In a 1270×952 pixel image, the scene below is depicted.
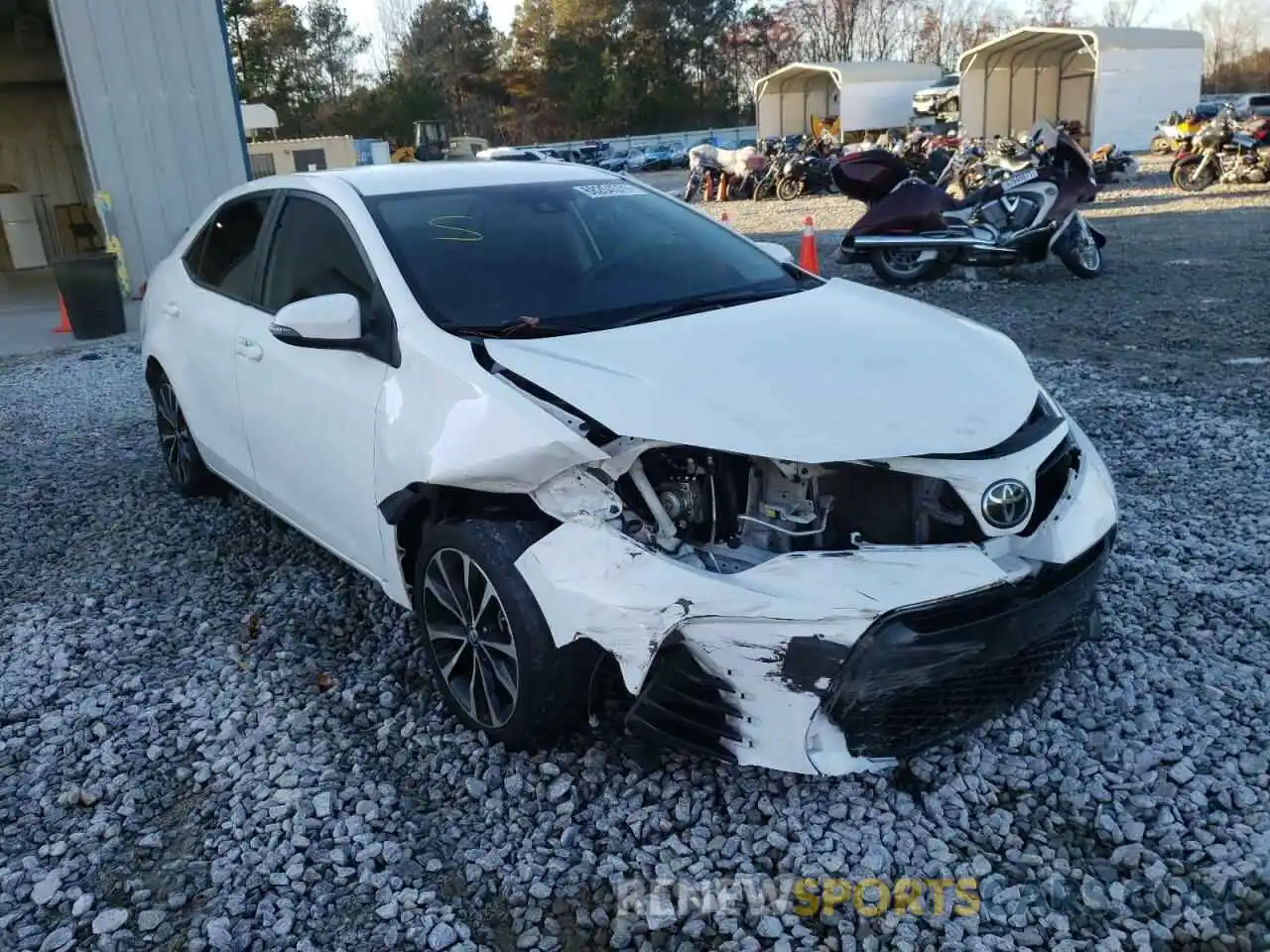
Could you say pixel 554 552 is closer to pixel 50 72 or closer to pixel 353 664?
pixel 353 664

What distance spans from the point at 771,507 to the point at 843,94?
3234cm

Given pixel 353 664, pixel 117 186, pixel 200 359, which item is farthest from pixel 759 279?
pixel 117 186

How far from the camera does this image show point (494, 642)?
8.80 feet

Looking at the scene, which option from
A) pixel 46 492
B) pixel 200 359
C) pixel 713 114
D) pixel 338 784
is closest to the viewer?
pixel 338 784

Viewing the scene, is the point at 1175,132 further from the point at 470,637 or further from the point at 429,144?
the point at 429,144

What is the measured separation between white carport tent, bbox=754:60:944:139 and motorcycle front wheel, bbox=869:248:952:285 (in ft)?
79.6

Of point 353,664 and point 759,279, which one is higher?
point 759,279

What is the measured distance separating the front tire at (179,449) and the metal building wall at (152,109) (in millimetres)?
6952

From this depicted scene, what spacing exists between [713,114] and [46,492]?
179ft

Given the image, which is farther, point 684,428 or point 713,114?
point 713,114

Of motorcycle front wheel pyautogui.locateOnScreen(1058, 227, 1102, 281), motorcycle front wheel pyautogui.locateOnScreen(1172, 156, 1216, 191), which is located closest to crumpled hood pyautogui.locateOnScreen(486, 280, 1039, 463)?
motorcycle front wheel pyautogui.locateOnScreen(1058, 227, 1102, 281)

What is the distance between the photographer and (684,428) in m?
2.38

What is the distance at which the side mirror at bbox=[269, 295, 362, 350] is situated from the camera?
9.69 feet

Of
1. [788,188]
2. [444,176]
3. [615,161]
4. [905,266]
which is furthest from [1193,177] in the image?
[615,161]
